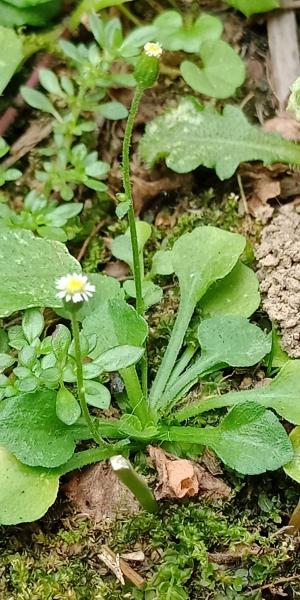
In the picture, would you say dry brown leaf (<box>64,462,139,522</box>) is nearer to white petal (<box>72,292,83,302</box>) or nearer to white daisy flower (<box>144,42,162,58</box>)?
white petal (<box>72,292,83,302</box>)

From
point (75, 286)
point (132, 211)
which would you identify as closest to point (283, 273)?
point (132, 211)

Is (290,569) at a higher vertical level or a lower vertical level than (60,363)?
lower

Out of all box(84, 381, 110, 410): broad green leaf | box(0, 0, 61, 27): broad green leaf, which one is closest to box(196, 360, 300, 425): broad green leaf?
box(84, 381, 110, 410): broad green leaf

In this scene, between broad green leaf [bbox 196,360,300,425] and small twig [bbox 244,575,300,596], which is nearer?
small twig [bbox 244,575,300,596]

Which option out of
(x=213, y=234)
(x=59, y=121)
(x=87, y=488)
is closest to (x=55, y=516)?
(x=87, y=488)

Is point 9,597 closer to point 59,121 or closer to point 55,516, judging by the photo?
point 55,516

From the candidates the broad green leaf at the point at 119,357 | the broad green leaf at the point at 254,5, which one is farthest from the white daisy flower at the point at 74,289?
the broad green leaf at the point at 254,5
